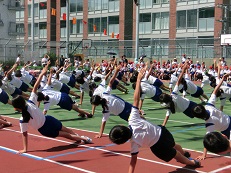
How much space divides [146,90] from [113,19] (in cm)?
3335

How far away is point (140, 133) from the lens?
6.19 metres

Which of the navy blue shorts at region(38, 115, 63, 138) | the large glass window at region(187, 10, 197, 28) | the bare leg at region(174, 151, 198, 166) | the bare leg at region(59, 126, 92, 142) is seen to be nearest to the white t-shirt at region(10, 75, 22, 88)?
the bare leg at region(59, 126, 92, 142)

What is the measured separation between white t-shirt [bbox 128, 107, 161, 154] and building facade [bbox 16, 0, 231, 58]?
27.3 meters

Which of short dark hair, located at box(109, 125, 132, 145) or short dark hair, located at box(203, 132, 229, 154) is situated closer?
short dark hair, located at box(203, 132, 229, 154)

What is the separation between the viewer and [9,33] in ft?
153

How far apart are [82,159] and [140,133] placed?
2.05 m

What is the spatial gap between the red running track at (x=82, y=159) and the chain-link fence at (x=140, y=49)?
2522 cm

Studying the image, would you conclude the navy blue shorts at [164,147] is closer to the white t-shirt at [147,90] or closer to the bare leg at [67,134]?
the bare leg at [67,134]

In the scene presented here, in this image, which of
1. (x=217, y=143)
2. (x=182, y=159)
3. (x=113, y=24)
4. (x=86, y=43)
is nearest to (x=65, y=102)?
(x=182, y=159)

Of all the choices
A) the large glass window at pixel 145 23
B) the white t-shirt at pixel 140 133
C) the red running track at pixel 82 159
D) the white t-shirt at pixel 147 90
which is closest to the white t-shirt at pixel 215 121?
the red running track at pixel 82 159

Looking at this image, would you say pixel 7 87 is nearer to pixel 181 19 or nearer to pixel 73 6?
pixel 181 19

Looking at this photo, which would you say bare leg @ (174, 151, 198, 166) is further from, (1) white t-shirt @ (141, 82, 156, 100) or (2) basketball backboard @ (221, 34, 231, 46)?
(2) basketball backboard @ (221, 34, 231, 46)

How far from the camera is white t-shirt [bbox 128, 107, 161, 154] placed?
6.18 meters

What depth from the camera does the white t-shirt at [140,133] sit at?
20.3 feet
